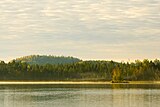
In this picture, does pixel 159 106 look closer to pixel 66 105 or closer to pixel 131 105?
pixel 131 105

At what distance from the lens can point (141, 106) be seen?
275 ft

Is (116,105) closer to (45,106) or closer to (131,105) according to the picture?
(131,105)

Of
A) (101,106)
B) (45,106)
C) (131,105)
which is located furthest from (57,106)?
(131,105)

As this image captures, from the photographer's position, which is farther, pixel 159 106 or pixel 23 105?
pixel 23 105

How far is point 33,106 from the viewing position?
85.2m

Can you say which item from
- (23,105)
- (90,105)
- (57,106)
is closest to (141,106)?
(90,105)

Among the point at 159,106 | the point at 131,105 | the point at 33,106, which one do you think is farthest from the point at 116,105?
the point at 33,106

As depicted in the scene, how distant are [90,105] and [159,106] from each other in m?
12.1

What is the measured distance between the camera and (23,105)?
8850 cm

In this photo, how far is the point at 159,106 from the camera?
82.1m

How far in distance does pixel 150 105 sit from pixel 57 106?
1590cm

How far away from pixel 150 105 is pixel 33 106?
2005 cm

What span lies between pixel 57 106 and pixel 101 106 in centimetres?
745

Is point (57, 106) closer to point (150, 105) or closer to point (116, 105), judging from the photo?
point (116, 105)
